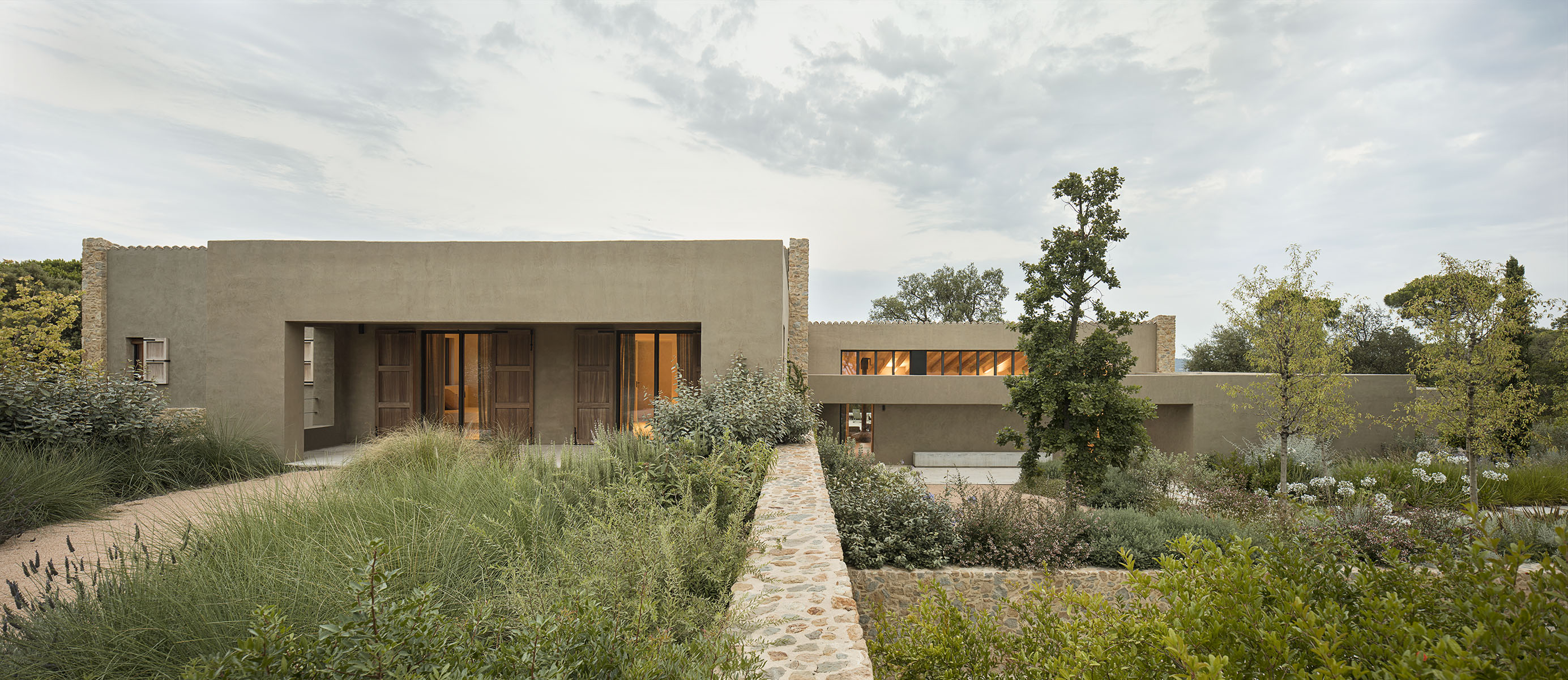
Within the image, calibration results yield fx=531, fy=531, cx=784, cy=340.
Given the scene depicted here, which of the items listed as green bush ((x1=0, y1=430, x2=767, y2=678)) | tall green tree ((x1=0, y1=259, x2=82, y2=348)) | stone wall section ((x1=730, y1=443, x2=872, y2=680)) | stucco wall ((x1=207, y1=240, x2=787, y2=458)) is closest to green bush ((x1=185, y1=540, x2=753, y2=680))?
green bush ((x1=0, y1=430, x2=767, y2=678))

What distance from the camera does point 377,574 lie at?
170cm

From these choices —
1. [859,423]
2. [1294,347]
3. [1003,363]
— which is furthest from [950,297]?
[1294,347]

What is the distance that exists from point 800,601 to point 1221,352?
34139mm

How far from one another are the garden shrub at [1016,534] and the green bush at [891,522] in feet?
0.61

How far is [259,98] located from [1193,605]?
17210 millimetres

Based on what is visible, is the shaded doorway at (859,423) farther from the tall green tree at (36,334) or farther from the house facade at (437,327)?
the tall green tree at (36,334)

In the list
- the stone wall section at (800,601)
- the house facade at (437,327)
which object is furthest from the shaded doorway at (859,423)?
the stone wall section at (800,601)

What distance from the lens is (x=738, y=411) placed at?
26.5ft

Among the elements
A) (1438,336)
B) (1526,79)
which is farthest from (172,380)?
(1526,79)

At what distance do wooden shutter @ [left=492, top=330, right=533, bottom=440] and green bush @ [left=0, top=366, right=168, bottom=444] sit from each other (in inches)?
190

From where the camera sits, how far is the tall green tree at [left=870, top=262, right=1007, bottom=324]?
31.7 metres

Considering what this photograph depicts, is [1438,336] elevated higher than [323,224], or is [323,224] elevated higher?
[323,224]

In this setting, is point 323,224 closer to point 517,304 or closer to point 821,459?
point 517,304

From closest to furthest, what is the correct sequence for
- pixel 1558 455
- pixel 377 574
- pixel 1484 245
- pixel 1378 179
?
pixel 377 574
pixel 1558 455
pixel 1484 245
pixel 1378 179
